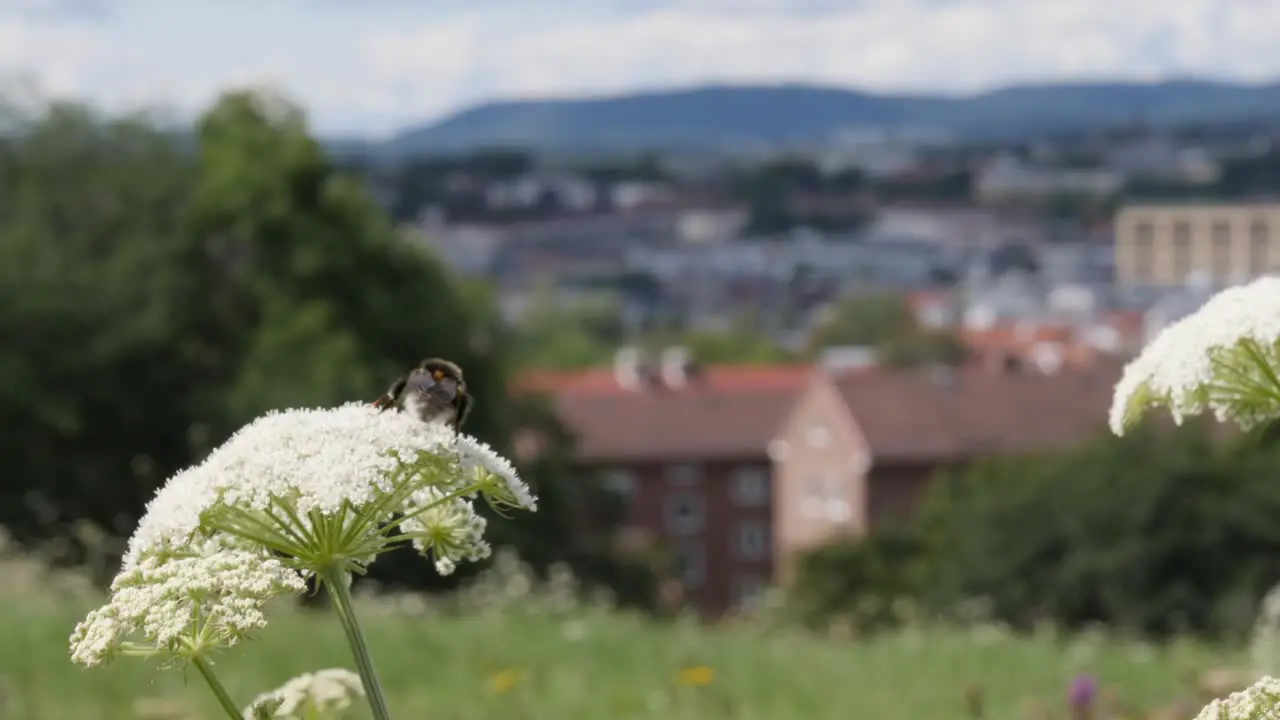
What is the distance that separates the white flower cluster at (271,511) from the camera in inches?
85.4

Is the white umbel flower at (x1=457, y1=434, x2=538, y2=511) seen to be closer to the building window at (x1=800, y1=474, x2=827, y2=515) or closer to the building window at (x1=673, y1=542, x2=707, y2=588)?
the building window at (x1=800, y1=474, x2=827, y2=515)

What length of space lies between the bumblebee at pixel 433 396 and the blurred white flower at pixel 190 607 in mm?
354

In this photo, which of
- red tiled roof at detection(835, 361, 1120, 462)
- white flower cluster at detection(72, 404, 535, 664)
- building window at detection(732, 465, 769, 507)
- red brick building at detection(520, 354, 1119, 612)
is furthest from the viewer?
building window at detection(732, 465, 769, 507)

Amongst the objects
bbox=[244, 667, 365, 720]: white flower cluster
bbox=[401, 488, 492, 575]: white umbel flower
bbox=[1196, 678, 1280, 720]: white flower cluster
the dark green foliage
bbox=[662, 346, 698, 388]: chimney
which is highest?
bbox=[662, 346, 698, 388]: chimney

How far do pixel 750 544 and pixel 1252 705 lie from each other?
79634mm

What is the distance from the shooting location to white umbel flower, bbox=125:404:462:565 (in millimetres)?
2184

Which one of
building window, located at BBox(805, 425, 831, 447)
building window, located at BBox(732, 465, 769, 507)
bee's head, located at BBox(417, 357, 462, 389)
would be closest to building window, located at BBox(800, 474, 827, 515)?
building window, located at BBox(805, 425, 831, 447)

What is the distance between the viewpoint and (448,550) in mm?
2471

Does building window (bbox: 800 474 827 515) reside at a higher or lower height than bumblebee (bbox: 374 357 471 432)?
lower

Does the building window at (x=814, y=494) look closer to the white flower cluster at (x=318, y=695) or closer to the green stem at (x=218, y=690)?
the white flower cluster at (x=318, y=695)

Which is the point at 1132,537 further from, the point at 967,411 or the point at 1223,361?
the point at 967,411

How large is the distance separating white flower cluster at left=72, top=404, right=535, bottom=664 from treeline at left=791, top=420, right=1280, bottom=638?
25.6 metres

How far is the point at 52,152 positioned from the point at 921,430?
3985 cm

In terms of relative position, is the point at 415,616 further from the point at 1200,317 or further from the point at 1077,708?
the point at 1200,317
